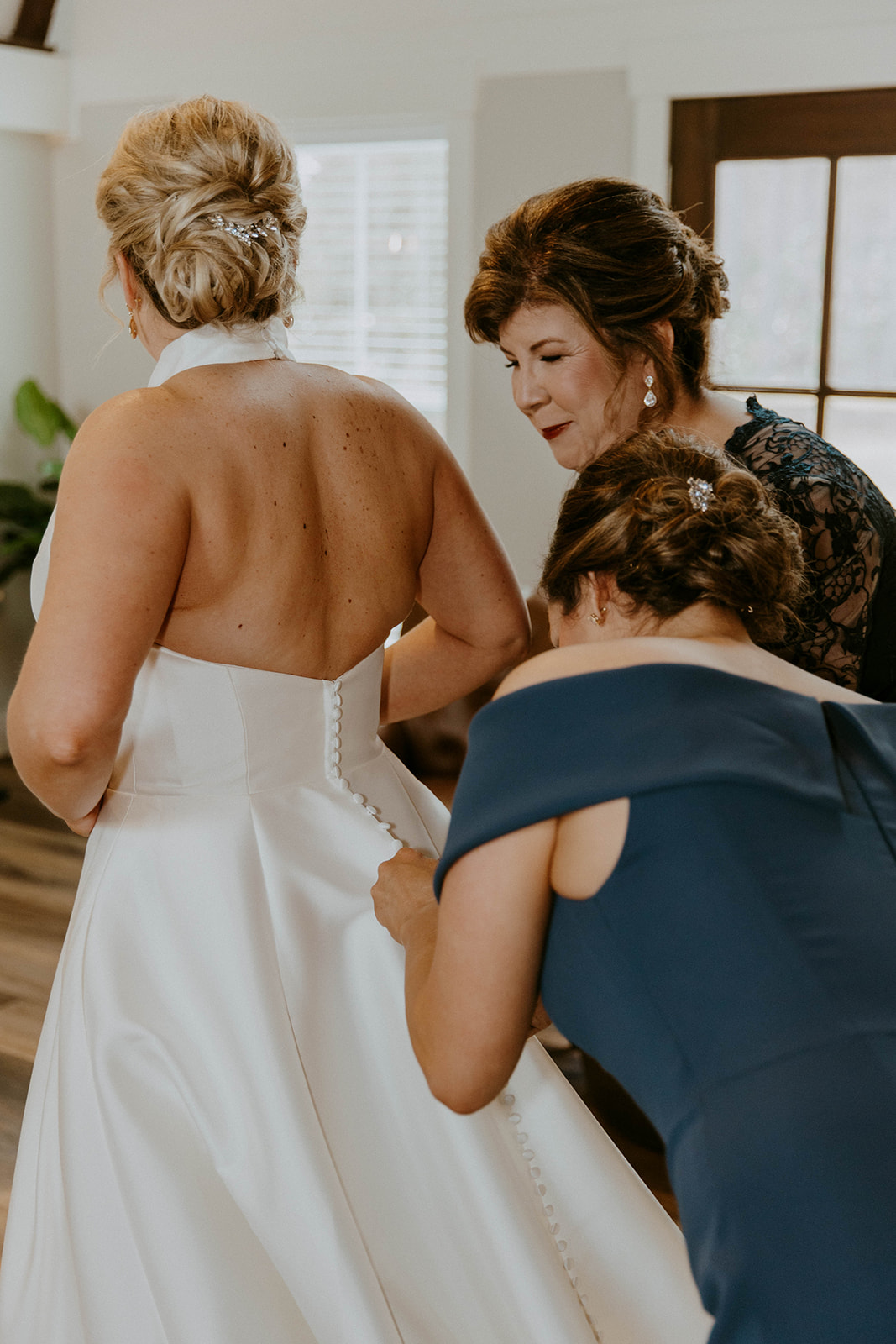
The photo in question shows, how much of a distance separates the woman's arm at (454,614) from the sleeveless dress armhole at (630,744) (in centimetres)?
65

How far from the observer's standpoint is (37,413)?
197 inches

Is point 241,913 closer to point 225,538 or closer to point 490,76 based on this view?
point 225,538

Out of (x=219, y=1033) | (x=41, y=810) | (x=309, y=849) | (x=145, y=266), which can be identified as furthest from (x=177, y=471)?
(x=41, y=810)

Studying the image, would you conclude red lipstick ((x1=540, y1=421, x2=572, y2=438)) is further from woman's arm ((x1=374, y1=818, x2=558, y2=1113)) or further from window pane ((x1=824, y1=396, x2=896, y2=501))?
window pane ((x1=824, y1=396, x2=896, y2=501))

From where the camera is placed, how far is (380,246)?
4633 mm

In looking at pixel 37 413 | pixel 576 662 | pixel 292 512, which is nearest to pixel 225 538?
pixel 292 512

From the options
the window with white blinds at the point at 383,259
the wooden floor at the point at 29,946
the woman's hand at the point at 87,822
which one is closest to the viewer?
the woman's hand at the point at 87,822

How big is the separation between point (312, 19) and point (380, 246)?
2.61ft

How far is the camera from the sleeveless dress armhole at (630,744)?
891 mm

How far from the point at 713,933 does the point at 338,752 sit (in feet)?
2.20

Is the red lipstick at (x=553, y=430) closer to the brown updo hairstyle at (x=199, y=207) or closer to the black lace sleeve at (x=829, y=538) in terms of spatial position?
the black lace sleeve at (x=829, y=538)

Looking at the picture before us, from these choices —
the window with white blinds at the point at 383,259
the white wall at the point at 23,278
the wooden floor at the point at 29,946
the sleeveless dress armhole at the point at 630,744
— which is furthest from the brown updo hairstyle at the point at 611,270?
the white wall at the point at 23,278

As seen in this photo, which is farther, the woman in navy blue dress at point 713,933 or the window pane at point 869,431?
the window pane at point 869,431

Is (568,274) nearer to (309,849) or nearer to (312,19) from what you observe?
(309,849)
